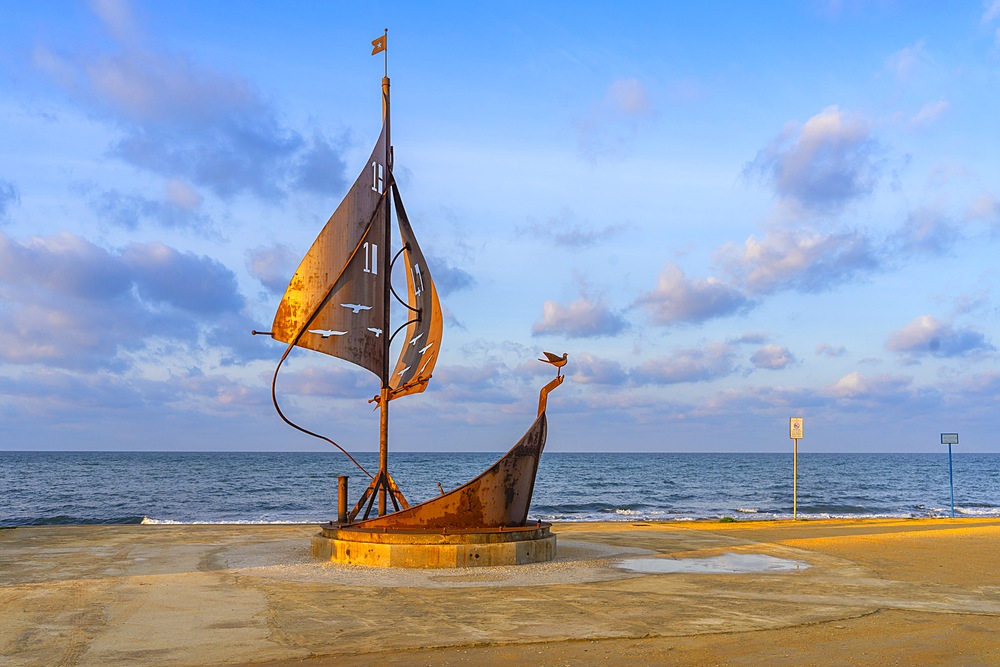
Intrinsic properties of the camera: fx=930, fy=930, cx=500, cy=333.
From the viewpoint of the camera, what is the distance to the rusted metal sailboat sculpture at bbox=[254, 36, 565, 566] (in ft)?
43.8

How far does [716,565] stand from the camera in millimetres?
13461

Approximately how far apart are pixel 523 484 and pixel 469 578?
2358mm

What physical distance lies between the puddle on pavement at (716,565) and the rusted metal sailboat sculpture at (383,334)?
1.45m

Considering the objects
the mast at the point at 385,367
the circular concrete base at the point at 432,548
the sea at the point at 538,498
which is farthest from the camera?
the sea at the point at 538,498

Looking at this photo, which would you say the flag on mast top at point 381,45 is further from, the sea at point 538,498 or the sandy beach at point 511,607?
the sea at point 538,498

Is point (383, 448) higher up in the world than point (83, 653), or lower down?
higher up

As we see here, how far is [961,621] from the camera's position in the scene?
9.03 meters

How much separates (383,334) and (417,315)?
115 cm

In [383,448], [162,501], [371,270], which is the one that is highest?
[371,270]

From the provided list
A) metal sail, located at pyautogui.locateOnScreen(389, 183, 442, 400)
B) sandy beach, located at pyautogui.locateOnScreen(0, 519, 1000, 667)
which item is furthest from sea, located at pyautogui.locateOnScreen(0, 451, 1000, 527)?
sandy beach, located at pyautogui.locateOnScreen(0, 519, 1000, 667)

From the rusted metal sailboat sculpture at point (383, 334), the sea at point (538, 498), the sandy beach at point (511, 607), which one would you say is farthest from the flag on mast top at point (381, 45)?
the sea at point (538, 498)

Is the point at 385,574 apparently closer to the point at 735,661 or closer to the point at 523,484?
the point at 523,484

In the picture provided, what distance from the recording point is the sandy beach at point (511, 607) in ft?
24.6

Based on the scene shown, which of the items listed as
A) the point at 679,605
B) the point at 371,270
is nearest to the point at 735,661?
the point at 679,605
